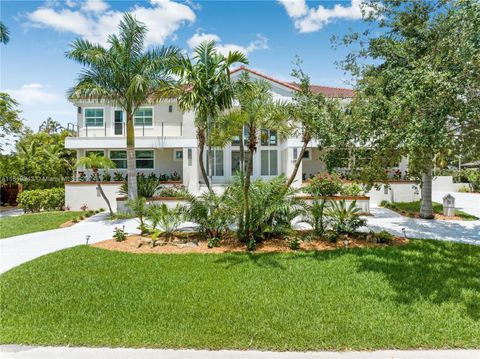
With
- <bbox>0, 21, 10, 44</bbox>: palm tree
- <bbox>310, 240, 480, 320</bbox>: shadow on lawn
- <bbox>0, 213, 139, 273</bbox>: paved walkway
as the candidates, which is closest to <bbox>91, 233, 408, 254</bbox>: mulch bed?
<bbox>310, 240, 480, 320</bbox>: shadow on lawn

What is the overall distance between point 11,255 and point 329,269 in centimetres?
995

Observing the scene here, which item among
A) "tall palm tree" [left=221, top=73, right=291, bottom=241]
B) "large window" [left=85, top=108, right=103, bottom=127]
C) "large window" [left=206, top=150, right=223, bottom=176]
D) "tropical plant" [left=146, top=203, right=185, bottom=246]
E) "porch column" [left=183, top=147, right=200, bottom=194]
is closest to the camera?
"tall palm tree" [left=221, top=73, right=291, bottom=241]

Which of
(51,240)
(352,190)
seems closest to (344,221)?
(352,190)

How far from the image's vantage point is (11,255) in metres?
8.95

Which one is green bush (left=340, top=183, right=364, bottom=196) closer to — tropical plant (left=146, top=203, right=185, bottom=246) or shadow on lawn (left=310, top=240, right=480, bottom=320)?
shadow on lawn (left=310, top=240, right=480, bottom=320)

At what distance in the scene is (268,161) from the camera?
22656 millimetres

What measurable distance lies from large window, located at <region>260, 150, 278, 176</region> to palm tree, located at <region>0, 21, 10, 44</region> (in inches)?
677

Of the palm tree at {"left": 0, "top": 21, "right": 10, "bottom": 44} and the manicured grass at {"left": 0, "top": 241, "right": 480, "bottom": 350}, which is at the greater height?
the palm tree at {"left": 0, "top": 21, "right": 10, "bottom": 44}

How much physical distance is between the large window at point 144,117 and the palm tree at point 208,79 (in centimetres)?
1236

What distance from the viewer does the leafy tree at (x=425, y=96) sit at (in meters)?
6.22

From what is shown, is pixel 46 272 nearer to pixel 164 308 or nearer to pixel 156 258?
pixel 156 258

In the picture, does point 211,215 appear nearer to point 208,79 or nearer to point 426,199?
point 208,79

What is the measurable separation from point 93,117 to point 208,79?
1593 centimetres

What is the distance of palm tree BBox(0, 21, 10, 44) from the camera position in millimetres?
14611
